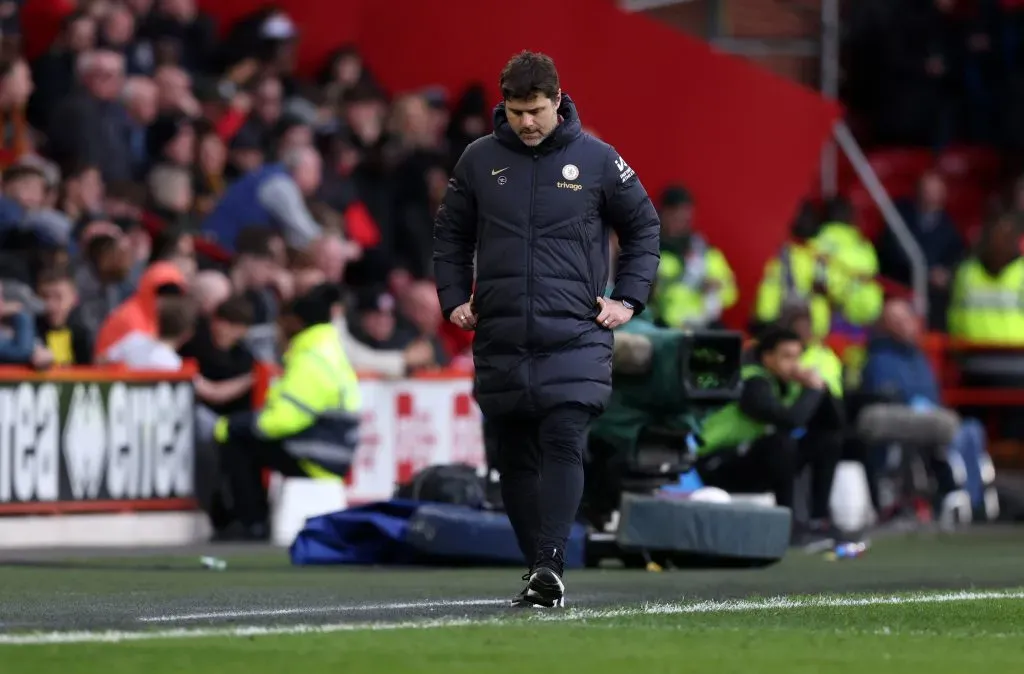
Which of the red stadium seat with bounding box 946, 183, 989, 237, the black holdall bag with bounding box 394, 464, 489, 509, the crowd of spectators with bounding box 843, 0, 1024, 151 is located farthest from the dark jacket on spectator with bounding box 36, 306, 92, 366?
the red stadium seat with bounding box 946, 183, 989, 237

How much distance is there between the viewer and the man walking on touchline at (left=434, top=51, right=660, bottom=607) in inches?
357

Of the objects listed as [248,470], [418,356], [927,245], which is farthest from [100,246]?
[927,245]

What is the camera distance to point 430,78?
843 inches

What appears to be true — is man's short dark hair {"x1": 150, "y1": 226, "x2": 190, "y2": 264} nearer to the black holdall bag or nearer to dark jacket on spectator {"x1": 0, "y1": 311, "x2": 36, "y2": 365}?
dark jacket on spectator {"x1": 0, "y1": 311, "x2": 36, "y2": 365}

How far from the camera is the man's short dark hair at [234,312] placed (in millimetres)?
16359

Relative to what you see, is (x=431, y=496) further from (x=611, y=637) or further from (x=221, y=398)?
(x=611, y=637)

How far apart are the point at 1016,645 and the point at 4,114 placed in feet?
38.7

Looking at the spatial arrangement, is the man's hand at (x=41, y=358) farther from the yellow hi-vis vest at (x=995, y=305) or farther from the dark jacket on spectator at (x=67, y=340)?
the yellow hi-vis vest at (x=995, y=305)

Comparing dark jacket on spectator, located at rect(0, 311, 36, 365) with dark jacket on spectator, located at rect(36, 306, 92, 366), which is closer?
dark jacket on spectator, located at rect(0, 311, 36, 365)

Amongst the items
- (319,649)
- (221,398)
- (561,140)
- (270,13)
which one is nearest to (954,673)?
(319,649)

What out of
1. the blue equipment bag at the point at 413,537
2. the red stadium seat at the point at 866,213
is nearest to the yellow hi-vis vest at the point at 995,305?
the red stadium seat at the point at 866,213

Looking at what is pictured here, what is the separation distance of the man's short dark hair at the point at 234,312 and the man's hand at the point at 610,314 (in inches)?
294

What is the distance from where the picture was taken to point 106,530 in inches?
598

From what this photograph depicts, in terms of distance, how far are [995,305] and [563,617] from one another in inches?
524
